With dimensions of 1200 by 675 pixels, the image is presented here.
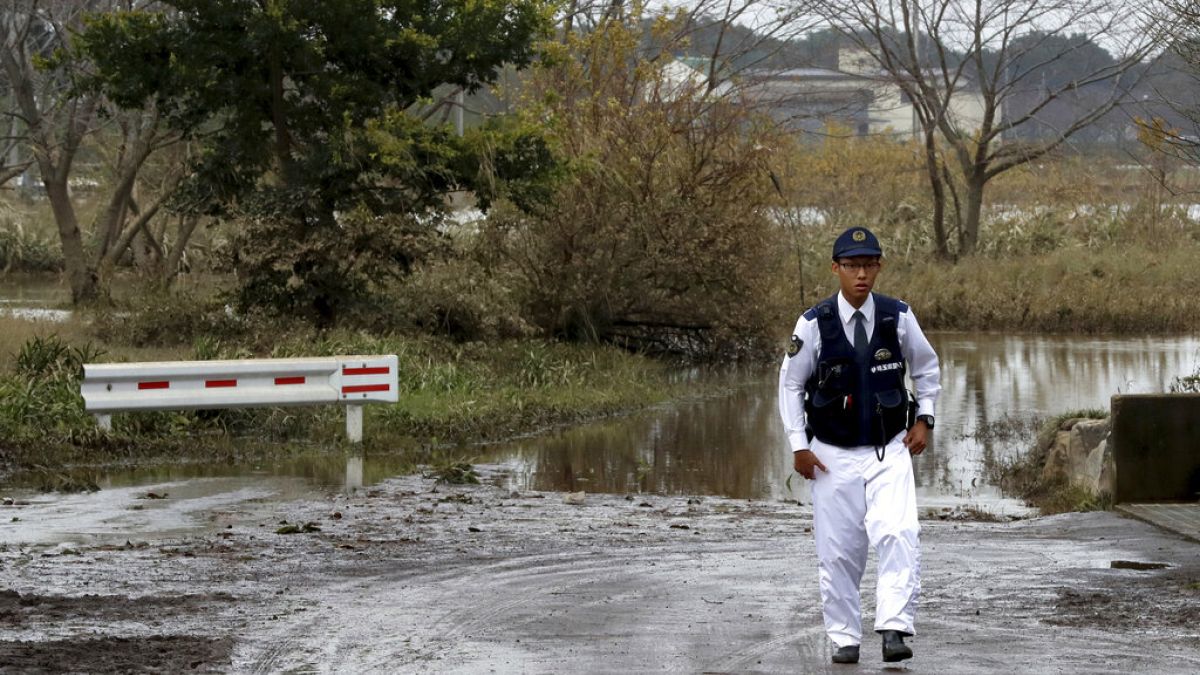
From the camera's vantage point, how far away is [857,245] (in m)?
7.57

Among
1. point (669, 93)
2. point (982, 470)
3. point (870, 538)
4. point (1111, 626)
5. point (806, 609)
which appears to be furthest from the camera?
point (669, 93)

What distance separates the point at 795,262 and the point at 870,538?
81.2ft

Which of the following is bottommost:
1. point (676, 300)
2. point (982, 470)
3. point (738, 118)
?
point (982, 470)

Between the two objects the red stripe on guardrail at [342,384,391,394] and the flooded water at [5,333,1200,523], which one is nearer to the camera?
the flooded water at [5,333,1200,523]

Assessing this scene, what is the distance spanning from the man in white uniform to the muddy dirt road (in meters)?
0.42

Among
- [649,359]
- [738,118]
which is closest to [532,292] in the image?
[649,359]

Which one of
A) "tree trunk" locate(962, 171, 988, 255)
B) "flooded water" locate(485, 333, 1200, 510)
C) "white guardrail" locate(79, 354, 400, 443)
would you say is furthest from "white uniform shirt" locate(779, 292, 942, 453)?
"tree trunk" locate(962, 171, 988, 255)

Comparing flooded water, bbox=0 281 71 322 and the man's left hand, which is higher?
flooded water, bbox=0 281 71 322

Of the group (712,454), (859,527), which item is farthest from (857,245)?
(712,454)

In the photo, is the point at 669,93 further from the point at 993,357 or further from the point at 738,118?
the point at 993,357

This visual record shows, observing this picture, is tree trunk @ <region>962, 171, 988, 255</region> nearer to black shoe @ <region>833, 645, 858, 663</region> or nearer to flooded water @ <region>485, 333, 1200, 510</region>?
flooded water @ <region>485, 333, 1200, 510</region>

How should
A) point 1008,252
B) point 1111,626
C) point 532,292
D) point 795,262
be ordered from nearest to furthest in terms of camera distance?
point 1111,626, point 532,292, point 795,262, point 1008,252

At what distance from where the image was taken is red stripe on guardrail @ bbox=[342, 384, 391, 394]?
1577 centimetres

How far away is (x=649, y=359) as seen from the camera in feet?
87.4
